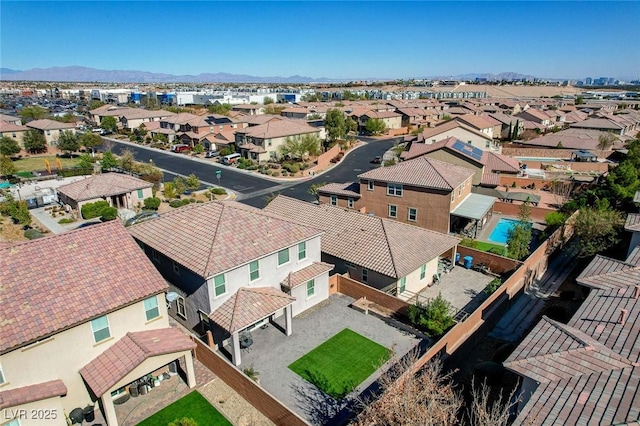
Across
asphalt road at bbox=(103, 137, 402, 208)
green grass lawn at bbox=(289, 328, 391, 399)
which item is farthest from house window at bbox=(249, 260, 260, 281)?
asphalt road at bbox=(103, 137, 402, 208)

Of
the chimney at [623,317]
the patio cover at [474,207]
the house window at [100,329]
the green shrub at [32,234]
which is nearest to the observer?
the chimney at [623,317]

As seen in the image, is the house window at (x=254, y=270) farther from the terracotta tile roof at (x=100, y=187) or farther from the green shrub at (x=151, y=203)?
the terracotta tile roof at (x=100, y=187)

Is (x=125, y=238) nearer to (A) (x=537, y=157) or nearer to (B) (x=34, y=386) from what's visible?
(B) (x=34, y=386)

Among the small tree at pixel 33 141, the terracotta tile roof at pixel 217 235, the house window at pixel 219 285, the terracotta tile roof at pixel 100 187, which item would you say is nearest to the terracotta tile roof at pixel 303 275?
the terracotta tile roof at pixel 217 235

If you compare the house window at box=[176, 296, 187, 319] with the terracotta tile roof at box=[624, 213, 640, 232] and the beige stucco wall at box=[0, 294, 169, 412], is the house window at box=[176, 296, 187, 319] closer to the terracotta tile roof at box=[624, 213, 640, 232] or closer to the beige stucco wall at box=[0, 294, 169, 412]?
the beige stucco wall at box=[0, 294, 169, 412]

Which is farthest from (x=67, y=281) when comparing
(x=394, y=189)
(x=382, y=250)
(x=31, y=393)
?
(x=394, y=189)

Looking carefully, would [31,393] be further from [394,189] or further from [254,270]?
[394,189]

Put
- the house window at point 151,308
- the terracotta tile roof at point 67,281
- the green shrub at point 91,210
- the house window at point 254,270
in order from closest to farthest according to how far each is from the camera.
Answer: the terracotta tile roof at point 67,281 → the house window at point 151,308 → the house window at point 254,270 → the green shrub at point 91,210
